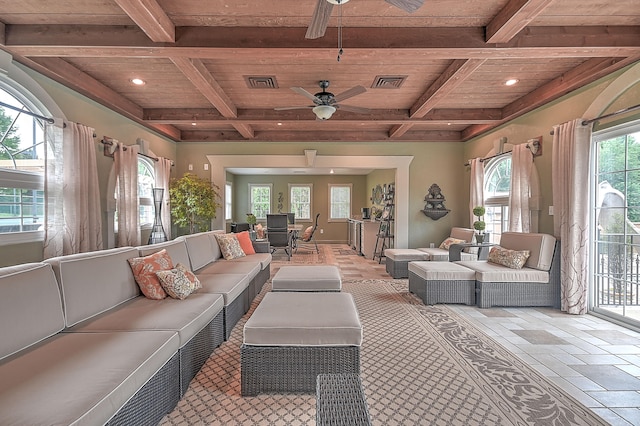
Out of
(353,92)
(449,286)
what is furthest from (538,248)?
(353,92)

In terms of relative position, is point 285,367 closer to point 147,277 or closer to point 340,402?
point 340,402

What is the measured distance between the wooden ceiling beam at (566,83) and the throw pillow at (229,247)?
14.8ft

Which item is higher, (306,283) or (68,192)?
(68,192)

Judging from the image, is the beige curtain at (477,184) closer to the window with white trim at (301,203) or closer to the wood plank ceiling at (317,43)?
the wood plank ceiling at (317,43)

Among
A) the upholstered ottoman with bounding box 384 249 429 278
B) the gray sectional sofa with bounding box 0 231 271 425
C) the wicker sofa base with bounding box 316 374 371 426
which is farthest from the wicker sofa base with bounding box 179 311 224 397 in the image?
the upholstered ottoman with bounding box 384 249 429 278

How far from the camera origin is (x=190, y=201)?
5816mm

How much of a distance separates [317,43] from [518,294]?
3.53 meters

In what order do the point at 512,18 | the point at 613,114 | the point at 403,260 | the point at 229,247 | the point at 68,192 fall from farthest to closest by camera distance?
the point at 403,260 → the point at 229,247 → the point at 68,192 → the point at 613,114 → the point at 512,18

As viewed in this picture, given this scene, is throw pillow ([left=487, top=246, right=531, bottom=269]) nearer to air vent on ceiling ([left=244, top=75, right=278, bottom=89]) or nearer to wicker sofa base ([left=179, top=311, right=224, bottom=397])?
wicker sofa base ([left=179, top=311, right=224, bottom=397])

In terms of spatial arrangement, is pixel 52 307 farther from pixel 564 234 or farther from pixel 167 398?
pixel 564 234

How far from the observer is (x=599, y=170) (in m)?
3.58

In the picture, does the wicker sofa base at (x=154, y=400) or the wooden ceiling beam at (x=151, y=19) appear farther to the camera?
the wooden ceiling beam at (x=151, y=19)

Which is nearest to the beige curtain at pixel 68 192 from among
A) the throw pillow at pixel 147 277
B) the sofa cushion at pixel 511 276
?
the throw pillow at pixel 147 277

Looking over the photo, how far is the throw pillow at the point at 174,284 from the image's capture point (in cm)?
250
